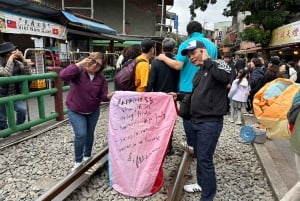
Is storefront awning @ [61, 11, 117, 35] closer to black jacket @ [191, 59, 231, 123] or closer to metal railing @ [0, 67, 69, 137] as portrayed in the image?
metal railing @ [0, 67, 69, 137]

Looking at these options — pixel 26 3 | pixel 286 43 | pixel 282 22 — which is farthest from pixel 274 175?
pixel 282 22

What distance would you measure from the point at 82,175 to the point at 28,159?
1448mm

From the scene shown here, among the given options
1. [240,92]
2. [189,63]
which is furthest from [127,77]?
[240,92]

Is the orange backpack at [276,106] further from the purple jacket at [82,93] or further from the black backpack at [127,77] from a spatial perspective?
the purple jacket at [82,93]

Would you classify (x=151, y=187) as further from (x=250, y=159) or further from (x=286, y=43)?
(x=286, y=43)

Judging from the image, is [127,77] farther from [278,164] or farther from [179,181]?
[278,164]

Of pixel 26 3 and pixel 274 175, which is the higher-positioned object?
pixel 26 3

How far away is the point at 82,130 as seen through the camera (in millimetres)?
4191

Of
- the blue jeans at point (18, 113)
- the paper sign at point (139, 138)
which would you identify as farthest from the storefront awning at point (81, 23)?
the paper sign at point (139, 138)

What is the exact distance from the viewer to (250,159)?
5.39 metres

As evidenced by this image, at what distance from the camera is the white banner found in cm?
924

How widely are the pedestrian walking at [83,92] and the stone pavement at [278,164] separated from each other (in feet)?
8.40

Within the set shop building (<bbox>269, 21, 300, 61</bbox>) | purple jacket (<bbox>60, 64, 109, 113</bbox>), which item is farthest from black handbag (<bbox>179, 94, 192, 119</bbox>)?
shop building (<bbox>269, 21, 300, 61</bbox>)

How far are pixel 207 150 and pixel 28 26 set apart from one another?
9.25 metres
